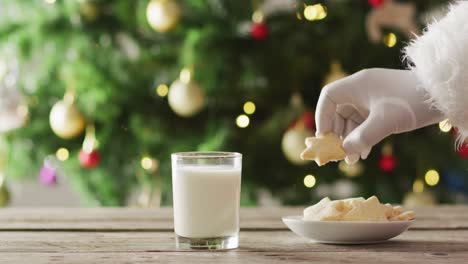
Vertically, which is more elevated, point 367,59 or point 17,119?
point 367,59

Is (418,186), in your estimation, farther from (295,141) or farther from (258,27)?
(258,27)

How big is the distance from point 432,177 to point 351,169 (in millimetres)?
268

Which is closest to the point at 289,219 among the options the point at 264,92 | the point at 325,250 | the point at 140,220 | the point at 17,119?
the point at 325,250

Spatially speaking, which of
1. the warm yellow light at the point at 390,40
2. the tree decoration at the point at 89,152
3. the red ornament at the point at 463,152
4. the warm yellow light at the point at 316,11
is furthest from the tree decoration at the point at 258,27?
the red ornament at the point at 463,152

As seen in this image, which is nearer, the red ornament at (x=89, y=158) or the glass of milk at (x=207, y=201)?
the glass of milk at (x=207, y=201)

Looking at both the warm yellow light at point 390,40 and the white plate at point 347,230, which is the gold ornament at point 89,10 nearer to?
the warm yellow light at point 390,40

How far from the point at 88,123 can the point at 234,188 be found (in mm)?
1490

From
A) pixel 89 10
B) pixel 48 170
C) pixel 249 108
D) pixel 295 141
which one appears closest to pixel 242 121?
pixel 249 108

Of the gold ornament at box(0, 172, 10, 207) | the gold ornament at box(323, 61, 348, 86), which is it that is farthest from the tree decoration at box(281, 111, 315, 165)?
the gold ornament at box(0, 172, 10, 207)

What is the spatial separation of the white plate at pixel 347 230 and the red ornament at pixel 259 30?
134cm

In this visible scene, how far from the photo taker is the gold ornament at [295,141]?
85.3 inches

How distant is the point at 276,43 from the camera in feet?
7.76

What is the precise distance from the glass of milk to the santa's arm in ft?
0.98

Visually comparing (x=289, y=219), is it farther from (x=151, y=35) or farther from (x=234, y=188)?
(x=151, y=35)
